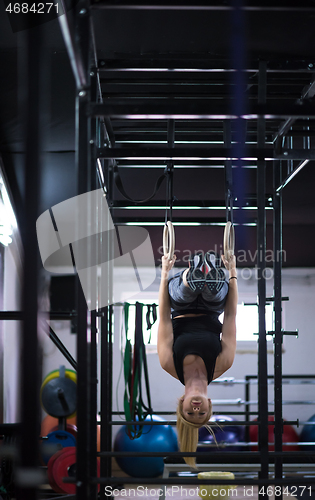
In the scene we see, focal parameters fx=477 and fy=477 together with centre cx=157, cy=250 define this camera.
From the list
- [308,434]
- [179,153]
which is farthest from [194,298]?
[308,434]

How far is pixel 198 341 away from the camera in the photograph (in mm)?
3037

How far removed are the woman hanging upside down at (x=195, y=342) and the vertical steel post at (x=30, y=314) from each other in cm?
209

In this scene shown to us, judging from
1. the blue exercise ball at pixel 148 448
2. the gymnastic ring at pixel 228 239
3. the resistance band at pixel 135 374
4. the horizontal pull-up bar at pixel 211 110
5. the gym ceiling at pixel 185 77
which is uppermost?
the gym ceiling at pixel 185 77

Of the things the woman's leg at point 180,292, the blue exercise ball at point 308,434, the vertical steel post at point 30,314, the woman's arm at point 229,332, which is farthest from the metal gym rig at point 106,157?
the blue exercise ball at point 308,434

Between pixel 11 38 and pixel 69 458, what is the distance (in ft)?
11.4

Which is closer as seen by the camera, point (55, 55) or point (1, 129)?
point (55, 55)

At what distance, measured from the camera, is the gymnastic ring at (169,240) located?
2756 mm

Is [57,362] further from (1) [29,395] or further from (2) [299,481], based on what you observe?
(1) [29,395]

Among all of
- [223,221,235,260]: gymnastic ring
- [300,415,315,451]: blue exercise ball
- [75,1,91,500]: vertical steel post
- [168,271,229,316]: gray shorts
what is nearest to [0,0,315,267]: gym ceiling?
[75,1,91,500]: vertical steel post

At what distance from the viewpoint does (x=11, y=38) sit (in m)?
2.65

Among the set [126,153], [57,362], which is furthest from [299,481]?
[57,362]

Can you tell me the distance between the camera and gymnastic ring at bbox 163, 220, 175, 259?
9.04 ft

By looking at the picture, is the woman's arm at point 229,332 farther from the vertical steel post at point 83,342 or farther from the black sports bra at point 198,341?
the vertical steel post at point 83,342

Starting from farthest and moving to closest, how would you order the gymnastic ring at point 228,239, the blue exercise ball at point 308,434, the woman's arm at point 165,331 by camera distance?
1. the blue exercise ball at point 308,434
2. the woman's arm at point 165,331
3. the gymnastic ring at point 228,239
